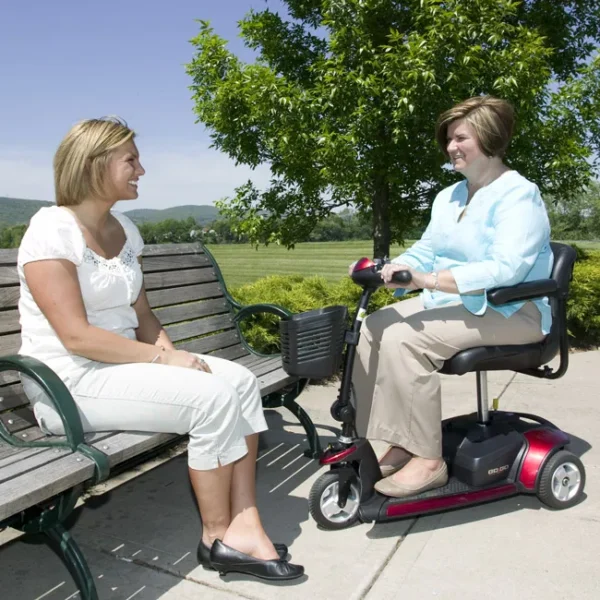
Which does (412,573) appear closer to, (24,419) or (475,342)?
(475,342)

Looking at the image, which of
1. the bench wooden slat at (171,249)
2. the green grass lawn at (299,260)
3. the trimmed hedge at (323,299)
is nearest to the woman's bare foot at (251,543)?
the bench wooden slat at (171,249)

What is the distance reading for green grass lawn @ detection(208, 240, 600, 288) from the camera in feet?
58.5

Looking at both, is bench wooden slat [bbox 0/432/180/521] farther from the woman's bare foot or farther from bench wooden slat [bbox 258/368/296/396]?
bench wooden slat [bbox 258/368/296/396]

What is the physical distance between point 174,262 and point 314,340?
4.27 feet

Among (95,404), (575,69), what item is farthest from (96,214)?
(575,69)

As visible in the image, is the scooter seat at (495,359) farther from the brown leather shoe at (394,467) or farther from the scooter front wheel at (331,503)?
the scooter front wheel at (331,503)

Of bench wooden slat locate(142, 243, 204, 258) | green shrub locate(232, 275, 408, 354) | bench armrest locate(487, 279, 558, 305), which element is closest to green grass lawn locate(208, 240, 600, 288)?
green shrub locate(232, 275, 408, 354)

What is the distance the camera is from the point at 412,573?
2412mm

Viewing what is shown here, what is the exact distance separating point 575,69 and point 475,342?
5.89 metres

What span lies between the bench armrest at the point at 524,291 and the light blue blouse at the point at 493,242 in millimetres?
39

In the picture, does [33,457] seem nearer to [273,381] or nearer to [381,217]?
[273,381]

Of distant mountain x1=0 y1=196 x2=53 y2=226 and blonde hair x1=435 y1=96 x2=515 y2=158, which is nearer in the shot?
blonde hair x1=435 y1=96 x2=515 y2=158

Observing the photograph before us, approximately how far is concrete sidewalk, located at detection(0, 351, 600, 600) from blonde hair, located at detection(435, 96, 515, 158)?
158 centimetres

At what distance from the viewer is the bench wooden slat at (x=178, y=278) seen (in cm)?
343
